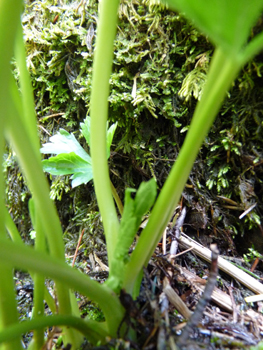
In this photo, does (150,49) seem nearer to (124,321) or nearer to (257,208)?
(257,208)

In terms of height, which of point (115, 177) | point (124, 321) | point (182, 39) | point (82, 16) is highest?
point (82, 16)

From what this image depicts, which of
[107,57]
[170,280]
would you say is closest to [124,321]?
[170,280]

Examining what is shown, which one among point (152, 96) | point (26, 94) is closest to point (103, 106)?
point (26, 94)

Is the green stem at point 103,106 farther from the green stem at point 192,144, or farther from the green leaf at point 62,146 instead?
the green leaf at point 62,146

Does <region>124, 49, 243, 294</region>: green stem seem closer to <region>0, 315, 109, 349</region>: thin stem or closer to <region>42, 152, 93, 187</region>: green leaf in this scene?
<region>0, 315, 109, 349</region>: thin stem

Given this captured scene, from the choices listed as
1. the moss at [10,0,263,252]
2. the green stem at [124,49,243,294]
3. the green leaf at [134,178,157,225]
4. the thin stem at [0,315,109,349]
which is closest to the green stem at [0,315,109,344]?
the thin stem at [0,315,109,349]

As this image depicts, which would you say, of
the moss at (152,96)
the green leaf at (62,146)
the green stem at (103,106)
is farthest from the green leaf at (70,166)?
the green stem at (103,106)

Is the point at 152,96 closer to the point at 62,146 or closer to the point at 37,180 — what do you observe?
the point at 62,146

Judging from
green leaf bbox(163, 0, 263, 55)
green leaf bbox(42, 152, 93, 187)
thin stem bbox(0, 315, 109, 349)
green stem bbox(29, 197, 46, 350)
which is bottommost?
thin stem bbox(0, 315, 109, 349)
